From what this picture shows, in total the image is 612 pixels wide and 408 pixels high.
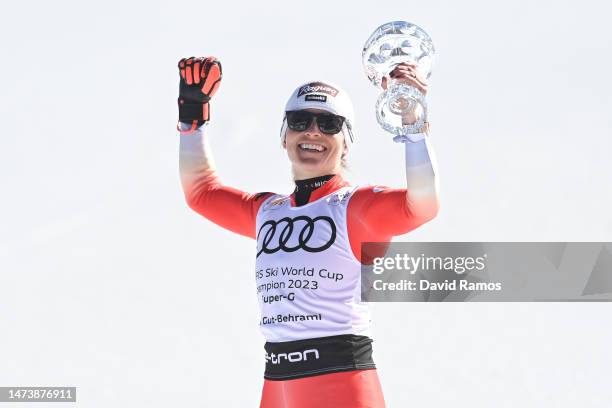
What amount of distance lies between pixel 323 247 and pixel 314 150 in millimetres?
786

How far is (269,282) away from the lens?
654cm

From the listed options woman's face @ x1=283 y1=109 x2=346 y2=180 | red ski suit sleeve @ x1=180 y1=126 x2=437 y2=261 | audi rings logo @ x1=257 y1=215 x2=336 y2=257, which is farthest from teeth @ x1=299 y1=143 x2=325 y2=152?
audi rings logo @ x1=257 y1=215 x2=336 y2=257

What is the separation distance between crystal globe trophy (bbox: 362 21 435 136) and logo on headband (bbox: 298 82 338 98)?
1.95 ft

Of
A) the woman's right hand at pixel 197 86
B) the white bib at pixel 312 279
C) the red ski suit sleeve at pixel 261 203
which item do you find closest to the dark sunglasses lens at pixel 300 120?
the red ski suit sleeve at pixel 261 203

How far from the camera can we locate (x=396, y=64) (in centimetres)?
626

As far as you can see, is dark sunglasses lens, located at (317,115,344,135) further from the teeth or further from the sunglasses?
the teeth

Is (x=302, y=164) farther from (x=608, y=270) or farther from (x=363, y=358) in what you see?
(x=608, y=270)

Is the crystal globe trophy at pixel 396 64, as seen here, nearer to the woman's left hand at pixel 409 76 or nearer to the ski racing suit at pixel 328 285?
the woman's left hand at pixel 409 76

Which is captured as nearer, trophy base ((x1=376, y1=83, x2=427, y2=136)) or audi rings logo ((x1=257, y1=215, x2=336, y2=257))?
trophy base ((x1=376, y1=83, x2=427, y2=136))

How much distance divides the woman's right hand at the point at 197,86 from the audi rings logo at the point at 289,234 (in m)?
1.19

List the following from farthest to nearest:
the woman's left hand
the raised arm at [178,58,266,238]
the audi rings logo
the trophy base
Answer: the raised arm at [178,58,266,238] → the audi rings logo → the woman's left hand → the trophy base

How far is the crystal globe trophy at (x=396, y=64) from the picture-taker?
234 inches

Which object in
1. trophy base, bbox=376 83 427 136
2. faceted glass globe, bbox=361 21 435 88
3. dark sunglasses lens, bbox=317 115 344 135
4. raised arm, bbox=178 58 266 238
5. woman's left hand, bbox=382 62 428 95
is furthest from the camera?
raised arm, bbox=178 58 266 238

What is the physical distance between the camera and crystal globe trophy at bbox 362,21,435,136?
5.95 m
